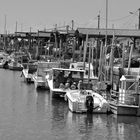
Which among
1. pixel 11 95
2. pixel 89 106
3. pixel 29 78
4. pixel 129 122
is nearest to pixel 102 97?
pixel 89 106

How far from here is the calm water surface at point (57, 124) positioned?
31.3 m

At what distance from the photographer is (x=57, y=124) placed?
35.0 m

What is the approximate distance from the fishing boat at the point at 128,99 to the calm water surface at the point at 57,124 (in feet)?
1.90

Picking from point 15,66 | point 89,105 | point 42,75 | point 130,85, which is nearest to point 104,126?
point 89,105

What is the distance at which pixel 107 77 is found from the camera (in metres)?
57.2

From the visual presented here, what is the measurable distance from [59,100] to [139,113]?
41.5 feet

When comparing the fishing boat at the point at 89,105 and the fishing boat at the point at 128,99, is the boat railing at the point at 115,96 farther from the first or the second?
the fishing boat at the point at 89,105

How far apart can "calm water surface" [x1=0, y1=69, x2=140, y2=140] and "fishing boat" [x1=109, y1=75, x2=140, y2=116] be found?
22.9 inches

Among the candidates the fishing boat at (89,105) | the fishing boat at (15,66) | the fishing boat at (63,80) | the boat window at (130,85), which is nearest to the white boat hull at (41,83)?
the fishing boat at (63,80)

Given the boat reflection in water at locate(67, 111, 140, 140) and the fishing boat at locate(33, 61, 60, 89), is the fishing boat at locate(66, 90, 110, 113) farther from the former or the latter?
the fishing boat at locate(33, 61, 60, 89)

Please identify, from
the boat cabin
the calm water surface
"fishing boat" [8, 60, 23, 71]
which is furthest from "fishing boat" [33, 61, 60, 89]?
"fishing boat" [8, 60, 23, 71]

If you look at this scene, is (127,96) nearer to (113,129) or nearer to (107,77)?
(113,129)

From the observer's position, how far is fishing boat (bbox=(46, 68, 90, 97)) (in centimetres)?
4791

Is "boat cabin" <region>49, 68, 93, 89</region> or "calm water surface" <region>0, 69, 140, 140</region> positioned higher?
"boat cabin" <region>49, 68, 93, 89</region>
